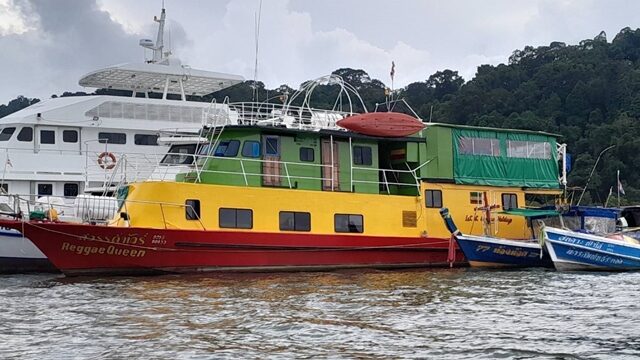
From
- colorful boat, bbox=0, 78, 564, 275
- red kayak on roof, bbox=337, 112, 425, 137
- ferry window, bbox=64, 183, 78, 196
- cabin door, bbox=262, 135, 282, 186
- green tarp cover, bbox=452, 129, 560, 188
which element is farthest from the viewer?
ferry window, bbox=64, 183, 78, 196

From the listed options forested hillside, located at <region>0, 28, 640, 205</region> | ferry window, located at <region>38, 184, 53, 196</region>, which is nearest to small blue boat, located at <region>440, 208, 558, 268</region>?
ferry window, located at <region>38, 184, 53, 196</region>

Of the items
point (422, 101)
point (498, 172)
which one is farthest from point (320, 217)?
point (422, 101)

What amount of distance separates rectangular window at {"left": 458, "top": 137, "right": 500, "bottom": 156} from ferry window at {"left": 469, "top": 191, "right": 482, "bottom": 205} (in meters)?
1.22

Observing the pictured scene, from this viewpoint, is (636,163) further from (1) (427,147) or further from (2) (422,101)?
(1) (427,147)

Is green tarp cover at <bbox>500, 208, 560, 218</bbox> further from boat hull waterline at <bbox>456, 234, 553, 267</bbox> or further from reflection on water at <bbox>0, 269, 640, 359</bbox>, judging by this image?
reflection on water at <bbox>0, 269, 640, 359</bbox>

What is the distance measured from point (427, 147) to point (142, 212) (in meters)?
8.77

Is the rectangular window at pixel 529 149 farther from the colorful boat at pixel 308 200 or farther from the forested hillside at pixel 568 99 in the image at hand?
the forested hillside at pixel 568 99

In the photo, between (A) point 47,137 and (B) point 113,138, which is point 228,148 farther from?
(A) point 47,137

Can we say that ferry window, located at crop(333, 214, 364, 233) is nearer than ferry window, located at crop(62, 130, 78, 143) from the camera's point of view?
Yes

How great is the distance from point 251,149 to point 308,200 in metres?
2.03

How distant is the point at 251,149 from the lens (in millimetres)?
20859

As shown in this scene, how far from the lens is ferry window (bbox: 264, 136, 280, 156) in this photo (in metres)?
21.0

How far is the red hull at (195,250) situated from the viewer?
18.2 m

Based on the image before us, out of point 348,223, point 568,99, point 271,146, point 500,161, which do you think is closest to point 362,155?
point 348,223
